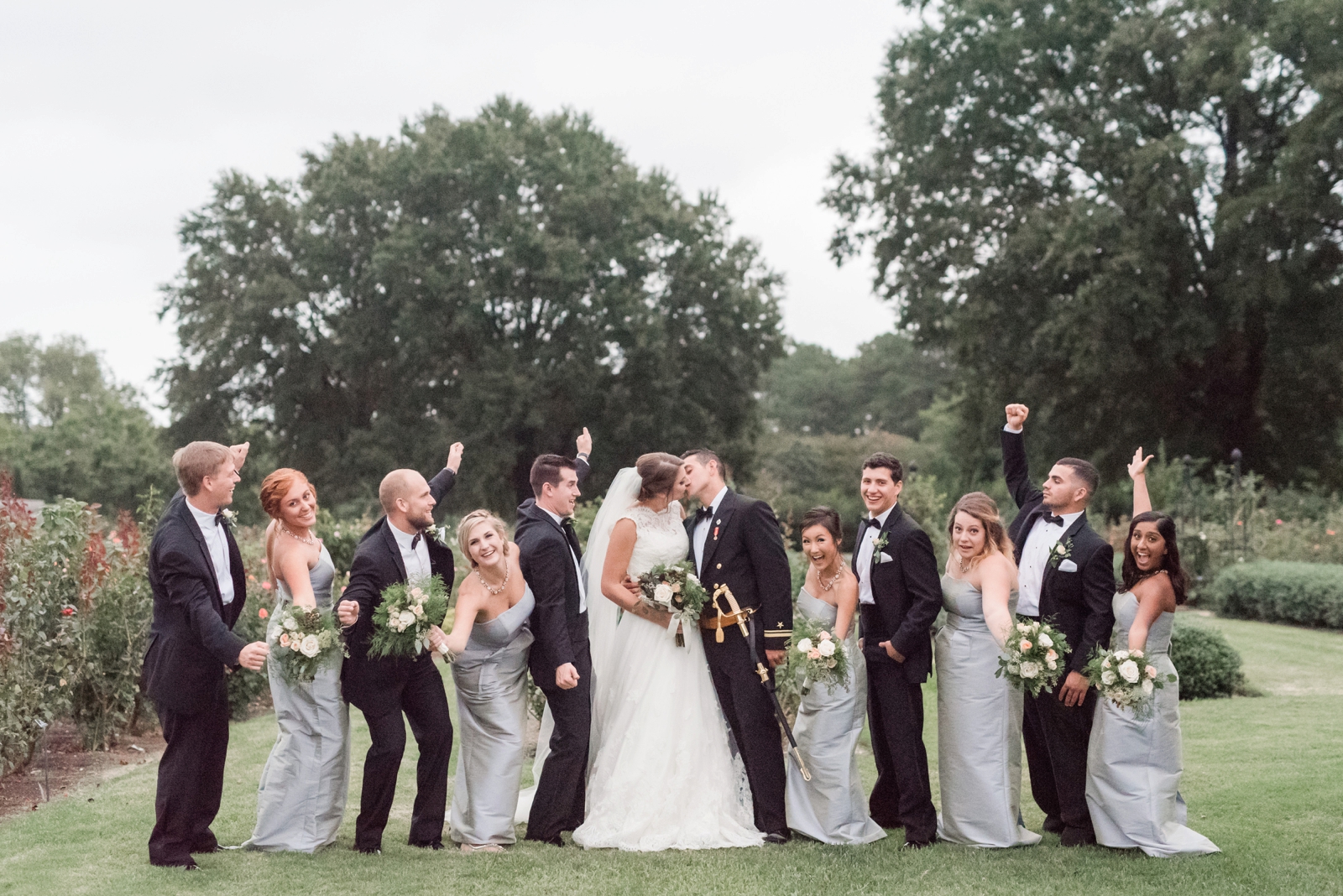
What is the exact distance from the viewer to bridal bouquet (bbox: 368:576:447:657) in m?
6.03

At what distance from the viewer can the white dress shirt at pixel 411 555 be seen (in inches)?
255

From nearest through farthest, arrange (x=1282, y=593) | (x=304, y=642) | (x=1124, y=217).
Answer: (x=304, y=642)
(x=1282, y=593)
(x=1124, y=217)

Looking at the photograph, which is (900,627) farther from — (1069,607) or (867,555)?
(1069,607)

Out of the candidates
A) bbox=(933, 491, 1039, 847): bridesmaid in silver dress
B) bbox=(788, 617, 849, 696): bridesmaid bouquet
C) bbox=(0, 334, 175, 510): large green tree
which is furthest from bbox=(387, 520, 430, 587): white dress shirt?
bbox=(0, 334, 175, 510): large green tree

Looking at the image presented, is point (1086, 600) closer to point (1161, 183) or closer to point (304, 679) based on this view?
point (304, 679)

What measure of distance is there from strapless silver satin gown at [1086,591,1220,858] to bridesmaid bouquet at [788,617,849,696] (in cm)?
138

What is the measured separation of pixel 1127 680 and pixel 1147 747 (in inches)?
20.7

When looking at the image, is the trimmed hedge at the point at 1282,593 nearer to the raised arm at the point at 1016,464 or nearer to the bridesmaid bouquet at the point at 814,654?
the raised arm at the point at 1016,464

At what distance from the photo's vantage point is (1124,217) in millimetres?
27297

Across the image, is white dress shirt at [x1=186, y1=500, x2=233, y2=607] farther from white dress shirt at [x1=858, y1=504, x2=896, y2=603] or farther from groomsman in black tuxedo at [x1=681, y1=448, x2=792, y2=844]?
white dress shirt at [x1=858, y1=504, x2=896, y2=603]

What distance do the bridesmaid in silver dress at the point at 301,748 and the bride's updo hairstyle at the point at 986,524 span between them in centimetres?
334

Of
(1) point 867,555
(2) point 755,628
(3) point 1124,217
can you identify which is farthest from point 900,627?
(3) point 1124,217


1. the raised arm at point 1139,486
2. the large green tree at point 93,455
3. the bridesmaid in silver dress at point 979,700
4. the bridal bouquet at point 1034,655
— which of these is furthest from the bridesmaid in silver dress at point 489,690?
the large green tree at point 93,455

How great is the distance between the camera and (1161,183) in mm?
26938
